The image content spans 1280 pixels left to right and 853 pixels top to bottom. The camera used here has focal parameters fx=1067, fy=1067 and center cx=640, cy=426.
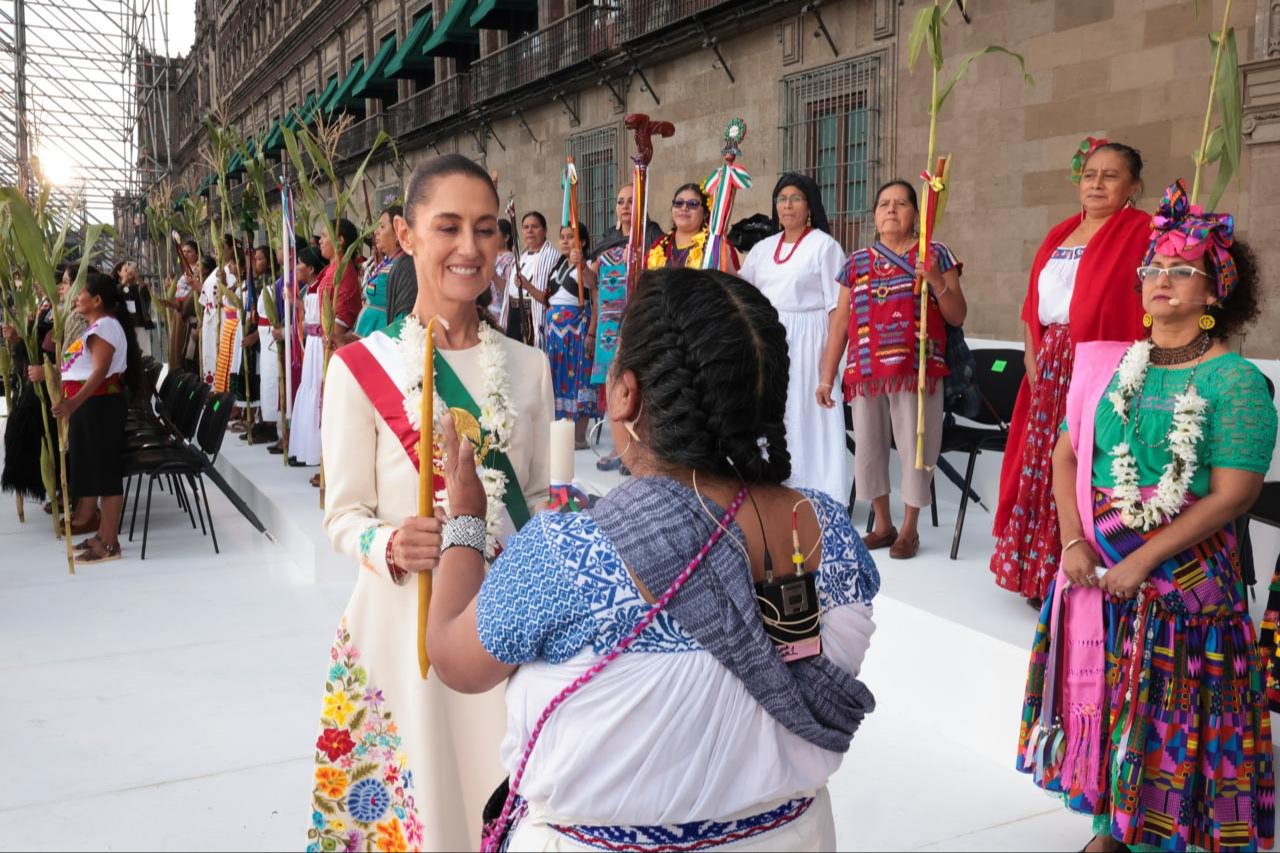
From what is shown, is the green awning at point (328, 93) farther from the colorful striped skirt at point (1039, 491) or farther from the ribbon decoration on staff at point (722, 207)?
the colorful striped skirt at point (1039, 491)

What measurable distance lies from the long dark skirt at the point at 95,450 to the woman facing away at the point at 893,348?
3460mm

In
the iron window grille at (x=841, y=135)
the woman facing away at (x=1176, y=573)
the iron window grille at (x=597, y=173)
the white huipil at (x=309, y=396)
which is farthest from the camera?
the iron window grille at (x=597, y=173)

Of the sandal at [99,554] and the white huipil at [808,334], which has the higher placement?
the white huipil at [808,334]

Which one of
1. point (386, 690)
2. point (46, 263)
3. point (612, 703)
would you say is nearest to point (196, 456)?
point (46, 263)

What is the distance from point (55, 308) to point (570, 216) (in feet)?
8.93

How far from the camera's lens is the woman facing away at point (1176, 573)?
2.14 m

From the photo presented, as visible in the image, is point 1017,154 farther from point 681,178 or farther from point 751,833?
point 751,833

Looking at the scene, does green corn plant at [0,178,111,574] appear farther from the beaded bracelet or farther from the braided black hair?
the braided black hair

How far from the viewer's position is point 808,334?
14.7 feet

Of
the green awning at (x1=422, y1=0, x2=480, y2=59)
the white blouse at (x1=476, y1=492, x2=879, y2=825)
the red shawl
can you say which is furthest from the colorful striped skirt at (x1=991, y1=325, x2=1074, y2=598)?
the green awning at (x1=422, y1=0, x2=480, y2=59)

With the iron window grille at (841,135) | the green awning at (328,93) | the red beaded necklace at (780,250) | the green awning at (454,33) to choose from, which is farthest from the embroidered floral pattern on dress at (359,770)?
the green awning at (328,93)

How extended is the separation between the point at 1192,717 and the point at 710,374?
5.33ft

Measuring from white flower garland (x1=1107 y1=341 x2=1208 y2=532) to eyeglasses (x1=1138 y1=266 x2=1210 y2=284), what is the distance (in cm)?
15

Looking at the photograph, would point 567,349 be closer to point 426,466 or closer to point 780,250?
point 780,250
